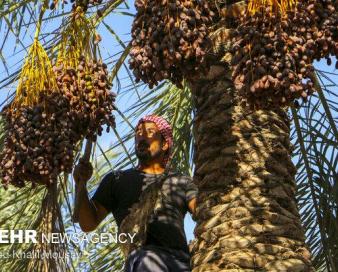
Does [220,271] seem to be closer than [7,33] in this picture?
Yes

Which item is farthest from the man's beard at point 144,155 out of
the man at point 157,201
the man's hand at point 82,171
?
the man's hand at point 82,171

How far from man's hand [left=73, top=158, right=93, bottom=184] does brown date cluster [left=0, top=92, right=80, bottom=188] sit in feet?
1.39

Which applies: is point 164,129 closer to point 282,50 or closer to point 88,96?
point 88,96

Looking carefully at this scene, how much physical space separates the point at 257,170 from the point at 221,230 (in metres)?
0.26

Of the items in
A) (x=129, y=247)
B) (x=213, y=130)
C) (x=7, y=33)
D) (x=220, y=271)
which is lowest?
(x=220, y=271)

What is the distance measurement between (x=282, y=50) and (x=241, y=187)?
69 cm

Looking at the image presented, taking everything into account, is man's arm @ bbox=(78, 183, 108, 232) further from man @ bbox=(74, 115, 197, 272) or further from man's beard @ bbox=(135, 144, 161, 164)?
man's beard @ bbox=(135, 144, 161, 164)

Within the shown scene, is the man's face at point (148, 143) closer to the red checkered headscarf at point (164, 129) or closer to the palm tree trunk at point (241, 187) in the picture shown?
the red checkered headscarf at point (164, 129)

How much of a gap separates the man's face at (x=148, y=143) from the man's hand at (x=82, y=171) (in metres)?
0.47

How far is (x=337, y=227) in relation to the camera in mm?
3898

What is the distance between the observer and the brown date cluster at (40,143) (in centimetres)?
270

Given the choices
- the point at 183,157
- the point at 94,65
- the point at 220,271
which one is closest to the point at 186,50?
the point at 94,65

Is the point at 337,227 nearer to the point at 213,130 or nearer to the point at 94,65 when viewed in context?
the point at 213,130

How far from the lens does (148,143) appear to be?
12.4 feet
